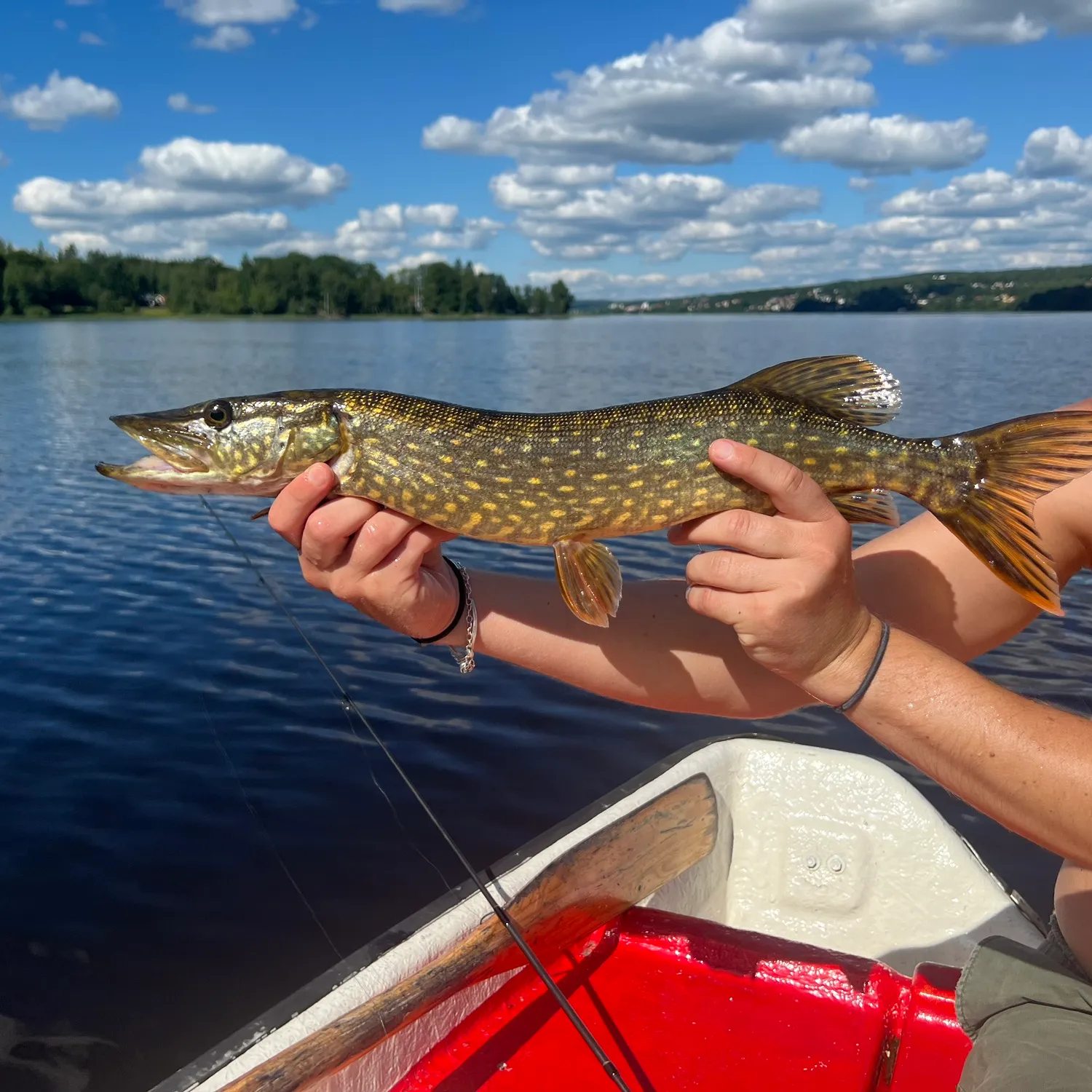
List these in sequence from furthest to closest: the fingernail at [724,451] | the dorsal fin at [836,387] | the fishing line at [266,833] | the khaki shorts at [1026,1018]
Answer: the fishing line at [266,833]
the dorsal fin at [836,387]
the fingernail at [724,451]
the khaki shorts at [1026,1018]

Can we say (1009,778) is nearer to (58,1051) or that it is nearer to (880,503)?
(880,503)

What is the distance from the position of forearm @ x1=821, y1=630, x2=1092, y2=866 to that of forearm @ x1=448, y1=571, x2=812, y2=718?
0.74 meters

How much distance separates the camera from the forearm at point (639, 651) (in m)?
2.84

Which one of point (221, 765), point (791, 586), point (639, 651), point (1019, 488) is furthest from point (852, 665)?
point (221, 765)

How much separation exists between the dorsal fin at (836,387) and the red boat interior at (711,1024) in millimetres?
1825

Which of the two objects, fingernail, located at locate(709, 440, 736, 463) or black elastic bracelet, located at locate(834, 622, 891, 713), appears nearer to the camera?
black elastic bracelet, located at locate(834, 622, 891, 713)

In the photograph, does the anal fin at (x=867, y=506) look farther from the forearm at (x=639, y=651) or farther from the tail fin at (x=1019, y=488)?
the forearm at (x=639, y=651)

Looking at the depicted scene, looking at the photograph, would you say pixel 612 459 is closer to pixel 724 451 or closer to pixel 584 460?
pixel 584 460

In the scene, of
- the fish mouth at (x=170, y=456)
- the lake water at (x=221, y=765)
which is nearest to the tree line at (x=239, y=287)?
the lake water at (x=221, y=765)

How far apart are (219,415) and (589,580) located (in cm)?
128

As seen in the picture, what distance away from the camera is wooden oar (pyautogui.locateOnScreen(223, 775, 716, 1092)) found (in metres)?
2.31

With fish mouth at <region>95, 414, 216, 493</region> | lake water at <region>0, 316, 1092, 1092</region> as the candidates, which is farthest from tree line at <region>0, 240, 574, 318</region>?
fish mouth at <region>95, 414, 216, 493</region>

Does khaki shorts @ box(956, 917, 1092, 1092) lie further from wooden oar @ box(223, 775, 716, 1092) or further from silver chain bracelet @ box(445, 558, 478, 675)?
silver chain bracelet @ box(445, 558, 478, 675)

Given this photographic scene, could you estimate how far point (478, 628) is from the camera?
9.37ft
